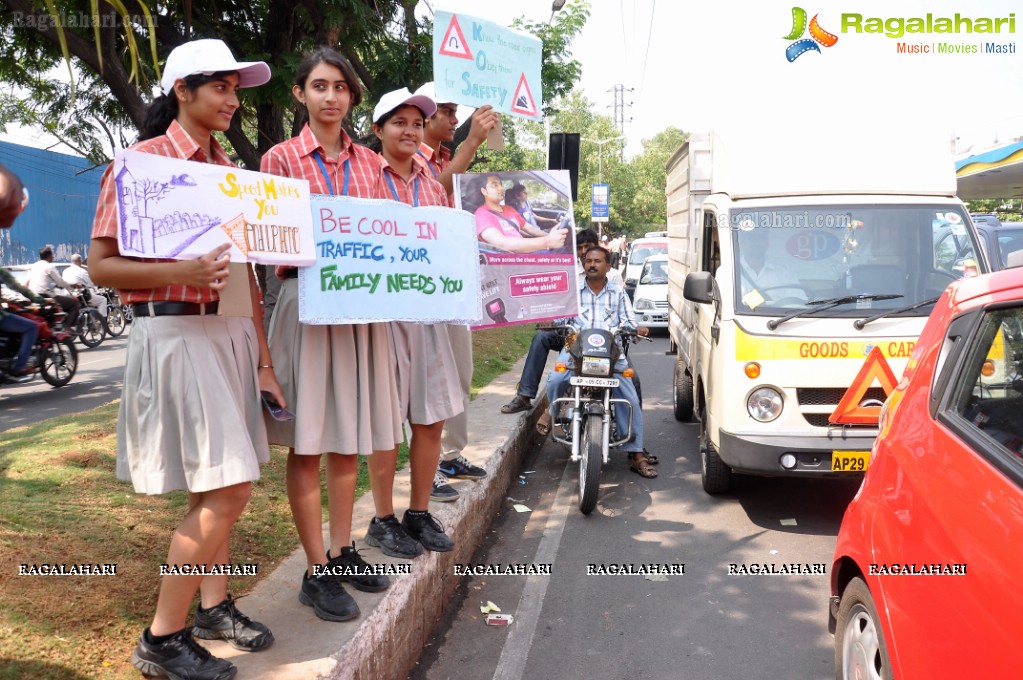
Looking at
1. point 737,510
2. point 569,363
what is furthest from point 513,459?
point 737,510

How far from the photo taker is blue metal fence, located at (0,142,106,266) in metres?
22.2

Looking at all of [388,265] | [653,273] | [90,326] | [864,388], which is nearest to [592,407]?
[864,388]

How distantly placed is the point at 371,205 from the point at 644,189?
59.2 m

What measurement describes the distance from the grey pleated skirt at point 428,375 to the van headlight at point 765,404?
2101mm

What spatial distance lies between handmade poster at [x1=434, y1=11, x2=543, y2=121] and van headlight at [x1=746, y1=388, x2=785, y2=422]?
211 cm

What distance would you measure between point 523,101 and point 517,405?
3.53 metres

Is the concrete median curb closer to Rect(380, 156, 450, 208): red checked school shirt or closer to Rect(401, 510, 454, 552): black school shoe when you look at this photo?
Rect(401, 510, 454, 552): black school shoe

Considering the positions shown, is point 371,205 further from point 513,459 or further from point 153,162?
point 513,459

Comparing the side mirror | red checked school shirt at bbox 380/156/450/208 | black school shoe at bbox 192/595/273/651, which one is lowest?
black school shoe at bbox 192/595/273/651

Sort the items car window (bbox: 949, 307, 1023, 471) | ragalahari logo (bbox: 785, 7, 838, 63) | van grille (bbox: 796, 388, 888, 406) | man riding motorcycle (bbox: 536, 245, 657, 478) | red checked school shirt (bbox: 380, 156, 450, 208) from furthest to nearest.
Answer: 1. ragalahari logo (bbox: 785, 7, 838, 63)
2. man riding motorcycle (bbox: 536, 245, 657, 478)
3. van grille (bbox: 796, 388, 888, 406)
4. red checked school shirt (bbox: 380, 156, 450, 208)
5. car window (bbox: 949, 307, 1023, 471)

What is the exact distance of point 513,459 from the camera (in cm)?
654

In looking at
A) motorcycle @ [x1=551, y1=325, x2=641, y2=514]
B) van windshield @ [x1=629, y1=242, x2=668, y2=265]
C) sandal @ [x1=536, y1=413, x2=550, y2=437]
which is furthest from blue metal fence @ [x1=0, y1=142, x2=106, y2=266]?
motorcycle @ [x1=551, y1=325, x2=641, y2=514]

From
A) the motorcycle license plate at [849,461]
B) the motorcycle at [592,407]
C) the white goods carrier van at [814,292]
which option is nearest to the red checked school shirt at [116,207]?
the motorcycle at [592,407]

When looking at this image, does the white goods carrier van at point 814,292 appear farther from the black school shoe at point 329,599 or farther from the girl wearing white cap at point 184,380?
the girl wearing white cap at point 184,380
